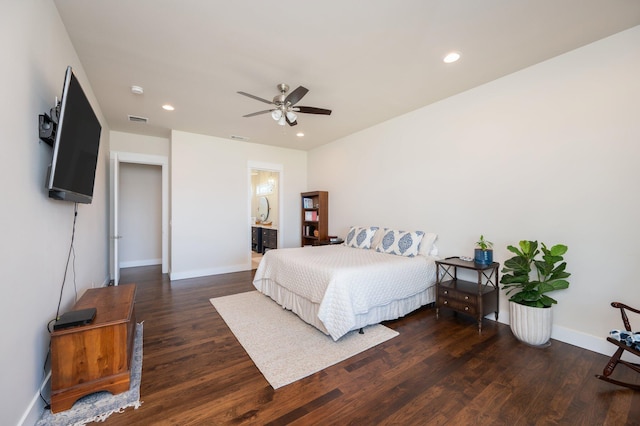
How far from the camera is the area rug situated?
164cm

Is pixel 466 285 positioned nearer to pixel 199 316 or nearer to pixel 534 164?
pixel 534 164

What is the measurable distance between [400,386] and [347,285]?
0.96m

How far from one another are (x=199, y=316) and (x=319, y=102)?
3.24 metres

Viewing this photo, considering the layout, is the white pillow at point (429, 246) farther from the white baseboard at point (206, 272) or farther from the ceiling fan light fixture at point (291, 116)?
the white baseboard at point (206, 272)

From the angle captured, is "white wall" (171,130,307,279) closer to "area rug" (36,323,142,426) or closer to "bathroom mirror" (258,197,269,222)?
"bathroom mirror" (258,197,269,222)

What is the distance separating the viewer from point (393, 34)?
228 cm

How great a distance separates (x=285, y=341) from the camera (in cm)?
262

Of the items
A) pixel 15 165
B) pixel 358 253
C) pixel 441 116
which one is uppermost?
pixel 441 116

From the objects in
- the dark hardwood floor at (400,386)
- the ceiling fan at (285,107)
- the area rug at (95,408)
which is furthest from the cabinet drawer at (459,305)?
the area rug at (95,408)

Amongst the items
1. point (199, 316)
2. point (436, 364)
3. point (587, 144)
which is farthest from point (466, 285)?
point (199, 316)

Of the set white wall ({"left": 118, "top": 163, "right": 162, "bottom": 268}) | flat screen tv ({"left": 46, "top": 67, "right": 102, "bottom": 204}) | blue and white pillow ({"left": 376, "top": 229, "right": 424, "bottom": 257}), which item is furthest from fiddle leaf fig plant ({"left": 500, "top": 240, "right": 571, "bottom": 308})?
white wall ({"left": 118, "top": 163, "right": 162, "bottom": 268})

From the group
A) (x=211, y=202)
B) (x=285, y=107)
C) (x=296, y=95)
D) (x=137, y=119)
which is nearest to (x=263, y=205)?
(x=211, y=202)

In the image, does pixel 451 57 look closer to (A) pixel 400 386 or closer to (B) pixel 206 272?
(A) pixel 400 386

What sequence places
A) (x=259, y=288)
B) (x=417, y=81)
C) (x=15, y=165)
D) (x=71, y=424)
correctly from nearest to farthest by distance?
1. (x=15, y=165)
2. (x=71, y=424)
3. (x=417, y=81)
4. (x=259, y=288)
